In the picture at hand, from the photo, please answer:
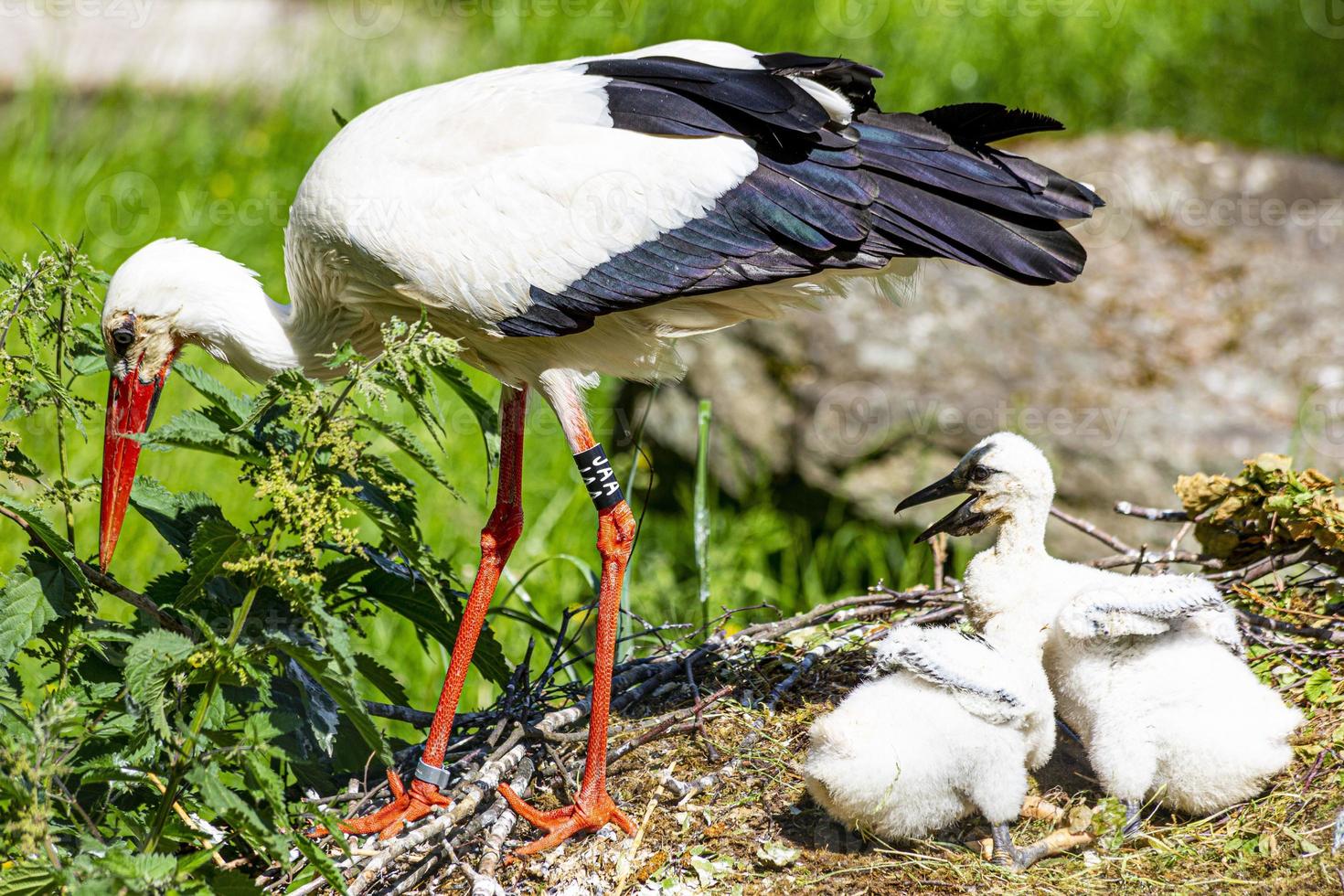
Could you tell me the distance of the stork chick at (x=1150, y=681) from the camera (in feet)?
11.5

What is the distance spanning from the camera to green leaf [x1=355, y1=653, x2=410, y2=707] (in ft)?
12.1

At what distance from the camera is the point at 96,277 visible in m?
3.60

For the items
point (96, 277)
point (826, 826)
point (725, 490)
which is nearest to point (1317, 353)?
point (725, 490)

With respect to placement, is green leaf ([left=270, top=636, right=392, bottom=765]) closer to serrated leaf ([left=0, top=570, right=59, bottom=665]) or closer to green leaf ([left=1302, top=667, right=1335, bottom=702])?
serrated leaf ([left=0, top=570, right=59, bottom=665])

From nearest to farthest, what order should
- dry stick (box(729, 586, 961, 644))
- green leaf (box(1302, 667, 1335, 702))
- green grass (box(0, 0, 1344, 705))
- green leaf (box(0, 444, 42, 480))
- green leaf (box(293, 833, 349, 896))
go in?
green leaf (box(293, 833, 349, 896)) < green leaf (box(0, 444, 42, 480)) < green leaf (box(1302, 667, 1335, 702)) < dry stick (box(729, 586, 961, 644)) < green grass (box(0, 0, 1344, 705))

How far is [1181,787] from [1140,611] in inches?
19.0

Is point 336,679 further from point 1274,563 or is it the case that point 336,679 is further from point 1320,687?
point 1274,563

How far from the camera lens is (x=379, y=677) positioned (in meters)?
3.70

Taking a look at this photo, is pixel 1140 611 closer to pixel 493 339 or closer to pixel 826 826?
pixel 826 826

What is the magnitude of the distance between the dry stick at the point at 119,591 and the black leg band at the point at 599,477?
1293 mm

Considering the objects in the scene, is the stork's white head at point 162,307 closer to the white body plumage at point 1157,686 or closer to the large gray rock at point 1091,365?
the white body plumage at point 1157,686

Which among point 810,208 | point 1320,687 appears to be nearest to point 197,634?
point 810,208

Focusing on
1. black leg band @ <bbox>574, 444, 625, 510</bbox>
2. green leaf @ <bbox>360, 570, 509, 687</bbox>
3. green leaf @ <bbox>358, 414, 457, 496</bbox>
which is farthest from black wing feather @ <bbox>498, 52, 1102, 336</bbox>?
green leaf @ <bbox>360, 570, 509, 687</bbox>

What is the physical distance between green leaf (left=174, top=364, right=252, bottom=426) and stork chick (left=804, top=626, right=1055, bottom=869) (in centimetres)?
166
